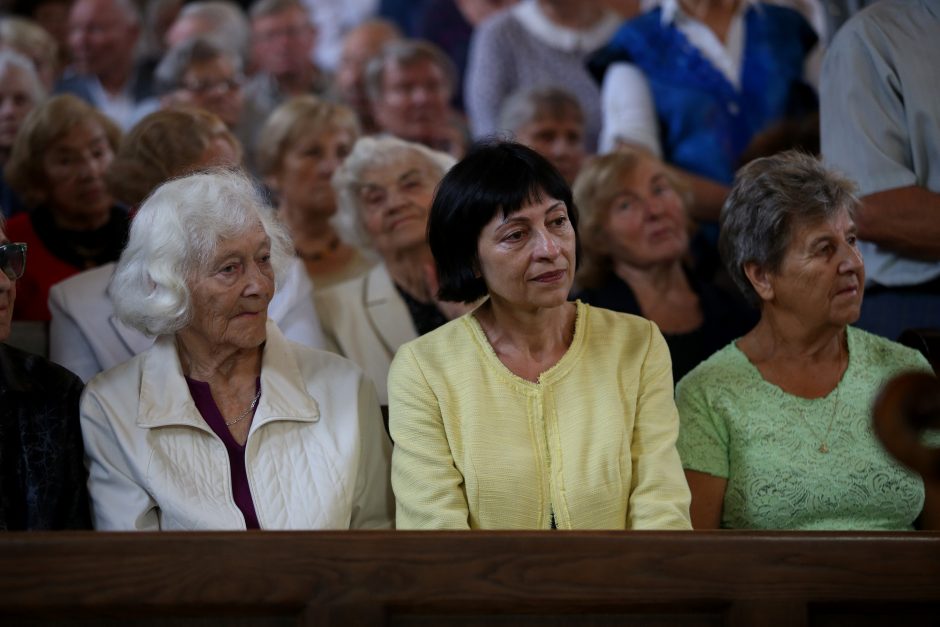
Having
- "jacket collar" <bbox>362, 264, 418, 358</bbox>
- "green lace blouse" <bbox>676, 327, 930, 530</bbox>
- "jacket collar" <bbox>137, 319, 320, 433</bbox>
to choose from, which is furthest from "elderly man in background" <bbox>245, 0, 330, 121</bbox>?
"green lace blouse" <bbox>676, 327, 930, 530</bbox>

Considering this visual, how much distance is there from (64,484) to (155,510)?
0.53ft

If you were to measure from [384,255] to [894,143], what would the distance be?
1279mm

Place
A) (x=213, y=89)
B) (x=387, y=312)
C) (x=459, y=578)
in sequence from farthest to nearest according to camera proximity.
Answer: (x=213, y=89) → (x=387, y=312) → (x=459, y=578)

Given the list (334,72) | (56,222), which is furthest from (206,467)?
(334,72)

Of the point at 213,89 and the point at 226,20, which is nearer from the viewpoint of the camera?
the point at 213,89

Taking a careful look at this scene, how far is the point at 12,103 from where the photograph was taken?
4.05 meters

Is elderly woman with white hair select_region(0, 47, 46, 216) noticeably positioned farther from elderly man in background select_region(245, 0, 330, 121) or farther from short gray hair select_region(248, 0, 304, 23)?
short gray hair select_region(248, 0, 304, 23)

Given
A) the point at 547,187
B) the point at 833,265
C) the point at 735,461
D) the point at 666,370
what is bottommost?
the point at 735,461

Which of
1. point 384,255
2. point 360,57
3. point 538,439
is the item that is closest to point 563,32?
point 360,57

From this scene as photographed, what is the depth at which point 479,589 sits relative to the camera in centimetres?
174

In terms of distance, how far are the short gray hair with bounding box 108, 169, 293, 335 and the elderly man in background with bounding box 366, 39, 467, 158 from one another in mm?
1991

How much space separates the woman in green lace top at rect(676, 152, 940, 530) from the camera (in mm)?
2299

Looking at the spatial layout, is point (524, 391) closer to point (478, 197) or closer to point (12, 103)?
point (478, 197)

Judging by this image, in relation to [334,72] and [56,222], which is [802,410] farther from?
[334,72]
